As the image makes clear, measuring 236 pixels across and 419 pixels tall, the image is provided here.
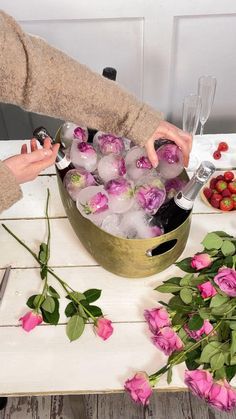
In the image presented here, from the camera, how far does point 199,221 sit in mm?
998

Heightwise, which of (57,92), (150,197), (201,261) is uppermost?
(57,92)

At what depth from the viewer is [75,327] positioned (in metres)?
0.83

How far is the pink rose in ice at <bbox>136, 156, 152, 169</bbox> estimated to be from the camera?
2.86 ft

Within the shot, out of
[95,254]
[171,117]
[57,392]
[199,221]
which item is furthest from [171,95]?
[57,392]

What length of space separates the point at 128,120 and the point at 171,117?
71 centimetres

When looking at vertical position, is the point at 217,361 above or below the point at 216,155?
below

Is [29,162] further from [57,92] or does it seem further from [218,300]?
[218,300]

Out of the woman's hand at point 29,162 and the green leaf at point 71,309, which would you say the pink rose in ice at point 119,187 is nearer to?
the woman's hand at point 29,162

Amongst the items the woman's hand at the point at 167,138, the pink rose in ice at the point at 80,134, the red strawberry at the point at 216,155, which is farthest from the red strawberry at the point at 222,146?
the pink rose in ice at the point at 80,134

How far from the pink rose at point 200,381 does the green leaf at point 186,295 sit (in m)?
0.12

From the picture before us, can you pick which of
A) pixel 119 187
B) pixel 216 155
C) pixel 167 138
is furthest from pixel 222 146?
pixel 119 187

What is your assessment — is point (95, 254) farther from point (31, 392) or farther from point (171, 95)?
point (171, 95)

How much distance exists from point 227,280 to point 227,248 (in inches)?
3.4

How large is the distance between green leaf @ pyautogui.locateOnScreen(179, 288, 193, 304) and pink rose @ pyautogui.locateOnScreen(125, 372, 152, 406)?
15cm
